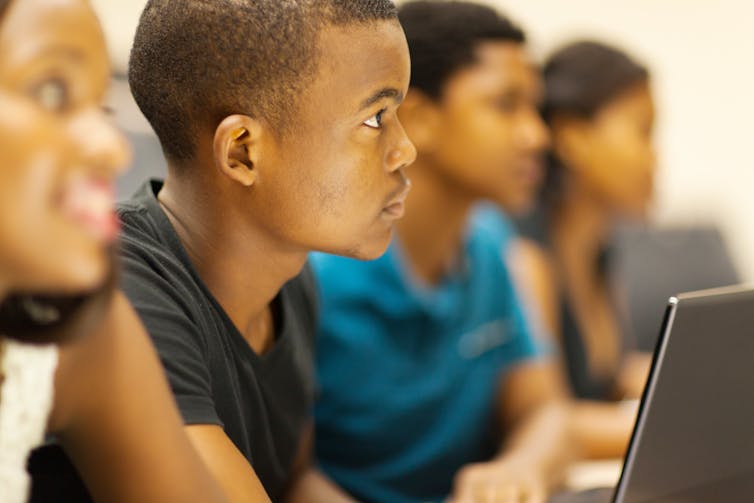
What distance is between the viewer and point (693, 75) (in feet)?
9.68

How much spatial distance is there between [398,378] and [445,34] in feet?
1.59

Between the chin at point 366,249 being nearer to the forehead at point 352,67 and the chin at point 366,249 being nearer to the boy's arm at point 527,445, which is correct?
the forehead at point 352,67

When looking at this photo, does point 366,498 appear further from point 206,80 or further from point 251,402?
point 206,80

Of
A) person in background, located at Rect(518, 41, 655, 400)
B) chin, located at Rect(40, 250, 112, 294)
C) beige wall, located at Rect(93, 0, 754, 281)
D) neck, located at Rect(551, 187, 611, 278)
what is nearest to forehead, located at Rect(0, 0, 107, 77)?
chin, located at Rect(40, 250, 112, 294)

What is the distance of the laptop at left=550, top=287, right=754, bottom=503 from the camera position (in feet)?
2.38

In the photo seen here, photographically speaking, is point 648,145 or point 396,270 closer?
point 396,270

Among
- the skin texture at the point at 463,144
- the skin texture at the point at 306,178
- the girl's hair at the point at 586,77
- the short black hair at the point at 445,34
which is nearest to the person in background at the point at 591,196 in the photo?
the girl's hair at the point at 586,77

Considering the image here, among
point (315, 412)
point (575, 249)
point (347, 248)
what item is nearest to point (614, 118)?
point (575, 249)

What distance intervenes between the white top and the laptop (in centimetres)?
43

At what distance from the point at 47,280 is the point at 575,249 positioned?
4.74 ft

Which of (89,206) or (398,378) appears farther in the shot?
(398,378)

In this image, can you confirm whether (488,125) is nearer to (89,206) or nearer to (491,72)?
(491,72)

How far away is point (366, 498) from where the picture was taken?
1256mm

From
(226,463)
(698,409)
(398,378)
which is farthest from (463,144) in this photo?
(226,463)
